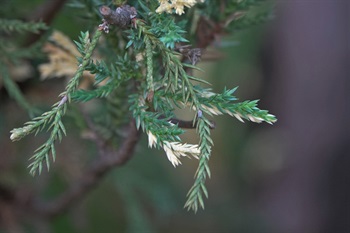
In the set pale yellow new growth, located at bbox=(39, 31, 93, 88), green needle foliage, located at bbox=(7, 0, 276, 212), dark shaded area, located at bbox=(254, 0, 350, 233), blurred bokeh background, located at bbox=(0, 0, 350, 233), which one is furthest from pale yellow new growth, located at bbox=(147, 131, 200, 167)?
dark shaded area, located at bbox=(254, 0, 350, 233)

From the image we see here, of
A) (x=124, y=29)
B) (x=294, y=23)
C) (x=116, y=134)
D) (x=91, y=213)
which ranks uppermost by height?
(x=294, y=23)

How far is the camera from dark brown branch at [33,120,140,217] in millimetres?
599

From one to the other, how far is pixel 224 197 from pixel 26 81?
1063mm

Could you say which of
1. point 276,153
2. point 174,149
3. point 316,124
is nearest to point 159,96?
point 174,149

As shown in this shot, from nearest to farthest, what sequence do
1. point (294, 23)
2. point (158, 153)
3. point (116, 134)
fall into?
point (116, 134) < point (158, 153) < point (294, 23)

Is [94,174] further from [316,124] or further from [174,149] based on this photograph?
[316,124]

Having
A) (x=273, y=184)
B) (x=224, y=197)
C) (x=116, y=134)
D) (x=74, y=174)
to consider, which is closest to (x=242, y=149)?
(x=273, y=184)

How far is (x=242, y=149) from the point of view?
222 centimetres

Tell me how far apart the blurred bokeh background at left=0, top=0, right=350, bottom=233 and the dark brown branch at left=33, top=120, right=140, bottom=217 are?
0.28 m

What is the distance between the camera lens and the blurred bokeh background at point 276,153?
1.61m

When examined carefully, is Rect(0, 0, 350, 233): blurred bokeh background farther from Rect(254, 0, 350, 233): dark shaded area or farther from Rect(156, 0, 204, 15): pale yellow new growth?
Rect(156, 0, 204, 15): pale yellow new growth

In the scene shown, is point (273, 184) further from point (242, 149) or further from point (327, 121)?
point (327, 121)

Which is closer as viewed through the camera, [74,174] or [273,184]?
[74,174]

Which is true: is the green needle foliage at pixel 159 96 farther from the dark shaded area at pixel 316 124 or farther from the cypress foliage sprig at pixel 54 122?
the dark shaded area at pixel 316 124
